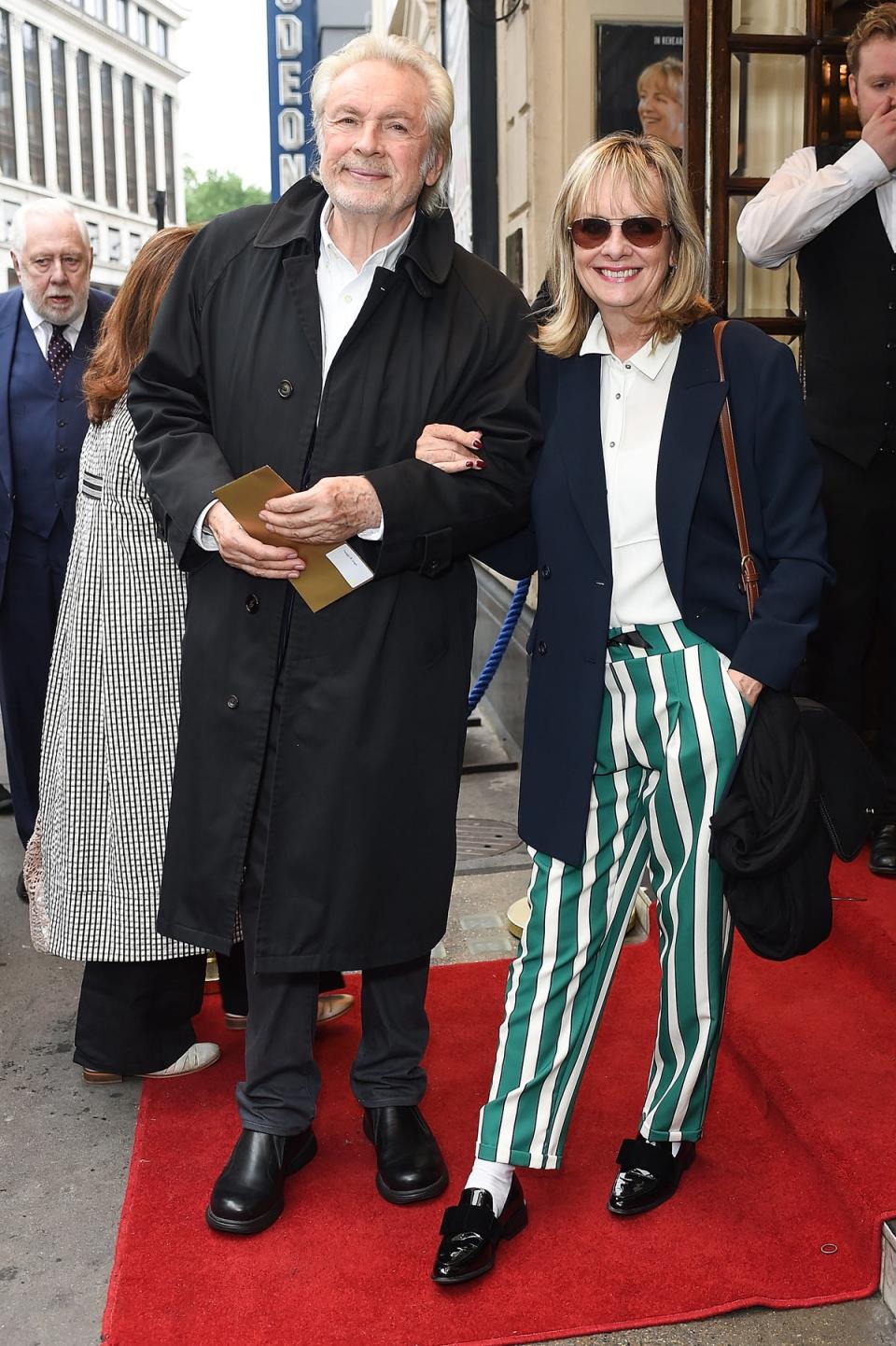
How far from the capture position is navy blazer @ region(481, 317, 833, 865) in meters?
2.41

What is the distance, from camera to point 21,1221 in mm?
2814

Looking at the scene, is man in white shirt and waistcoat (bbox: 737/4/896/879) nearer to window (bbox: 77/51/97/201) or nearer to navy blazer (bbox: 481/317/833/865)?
navy blazer (bbox: 481/317/833/865)

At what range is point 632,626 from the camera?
2.53 metres

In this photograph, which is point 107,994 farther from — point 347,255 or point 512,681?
point 512,681

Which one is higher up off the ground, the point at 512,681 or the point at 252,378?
the point at 252,378

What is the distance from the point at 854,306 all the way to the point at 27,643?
291cm

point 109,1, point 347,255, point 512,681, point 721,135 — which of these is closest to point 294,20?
point 512,681

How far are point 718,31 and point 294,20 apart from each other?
18035 mm

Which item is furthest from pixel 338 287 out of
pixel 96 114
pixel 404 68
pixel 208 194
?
pixel 208 194

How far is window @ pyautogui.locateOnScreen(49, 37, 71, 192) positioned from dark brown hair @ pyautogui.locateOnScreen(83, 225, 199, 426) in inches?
2010

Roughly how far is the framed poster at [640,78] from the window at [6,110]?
4202 cm

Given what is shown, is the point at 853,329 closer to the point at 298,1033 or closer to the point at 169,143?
the point at 298,1033

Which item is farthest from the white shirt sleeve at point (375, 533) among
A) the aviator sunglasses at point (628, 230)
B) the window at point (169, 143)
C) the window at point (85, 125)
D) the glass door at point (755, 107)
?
the window at point (169, 143)

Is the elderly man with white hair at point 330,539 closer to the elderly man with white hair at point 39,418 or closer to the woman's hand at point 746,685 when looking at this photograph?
the woman's hand at point 746,685
